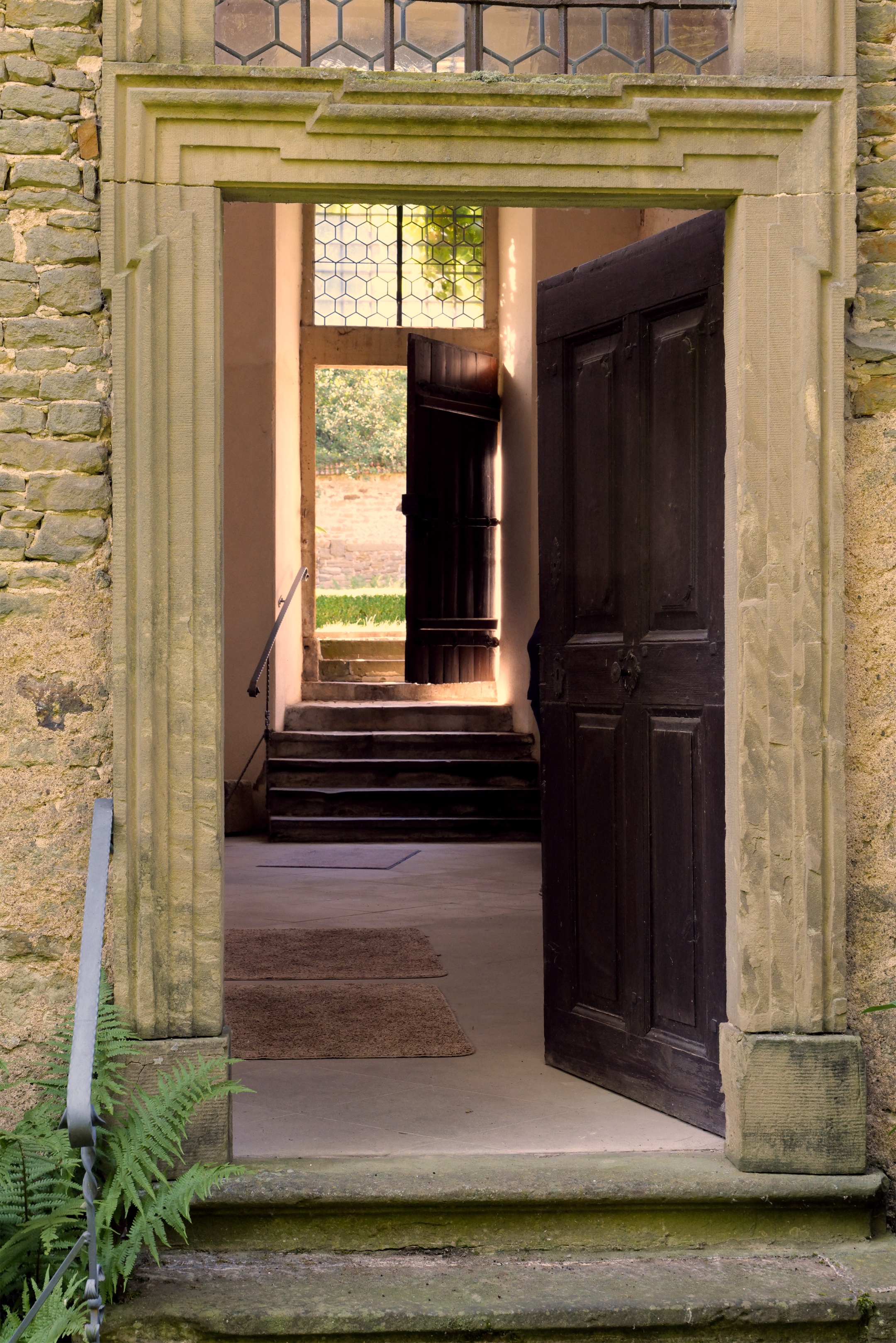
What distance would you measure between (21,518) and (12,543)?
58mm

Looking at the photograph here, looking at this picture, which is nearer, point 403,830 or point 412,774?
point 403,830

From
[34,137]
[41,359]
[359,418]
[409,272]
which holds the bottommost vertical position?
[41,359]

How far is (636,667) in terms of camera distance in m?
3.30

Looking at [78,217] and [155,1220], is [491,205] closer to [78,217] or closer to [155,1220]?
[78,217]

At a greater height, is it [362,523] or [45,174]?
[362,523]

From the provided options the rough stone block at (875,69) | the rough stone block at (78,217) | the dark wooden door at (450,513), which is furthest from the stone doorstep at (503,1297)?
the dark wooden door at (450,513)

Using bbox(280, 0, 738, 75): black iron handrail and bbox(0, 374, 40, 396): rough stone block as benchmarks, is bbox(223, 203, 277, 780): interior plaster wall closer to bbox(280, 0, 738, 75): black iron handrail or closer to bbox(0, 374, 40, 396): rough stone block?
bbox(280, 0, 738, 75): black iron handrail

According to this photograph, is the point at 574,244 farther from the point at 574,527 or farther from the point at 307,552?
the point at 574,527

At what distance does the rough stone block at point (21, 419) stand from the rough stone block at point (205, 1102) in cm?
137

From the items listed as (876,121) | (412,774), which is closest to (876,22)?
(876,121)

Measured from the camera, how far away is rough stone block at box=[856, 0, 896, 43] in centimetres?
289

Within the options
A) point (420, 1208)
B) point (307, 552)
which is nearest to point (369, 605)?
point (307, 552)

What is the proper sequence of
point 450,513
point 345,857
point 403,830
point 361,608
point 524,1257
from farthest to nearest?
point 361,608, point 450,513, point 403,830, point 345,857, point 524,1257

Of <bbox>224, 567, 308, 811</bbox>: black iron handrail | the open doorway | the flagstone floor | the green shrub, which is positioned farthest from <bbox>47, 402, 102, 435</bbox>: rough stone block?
the green shrub
